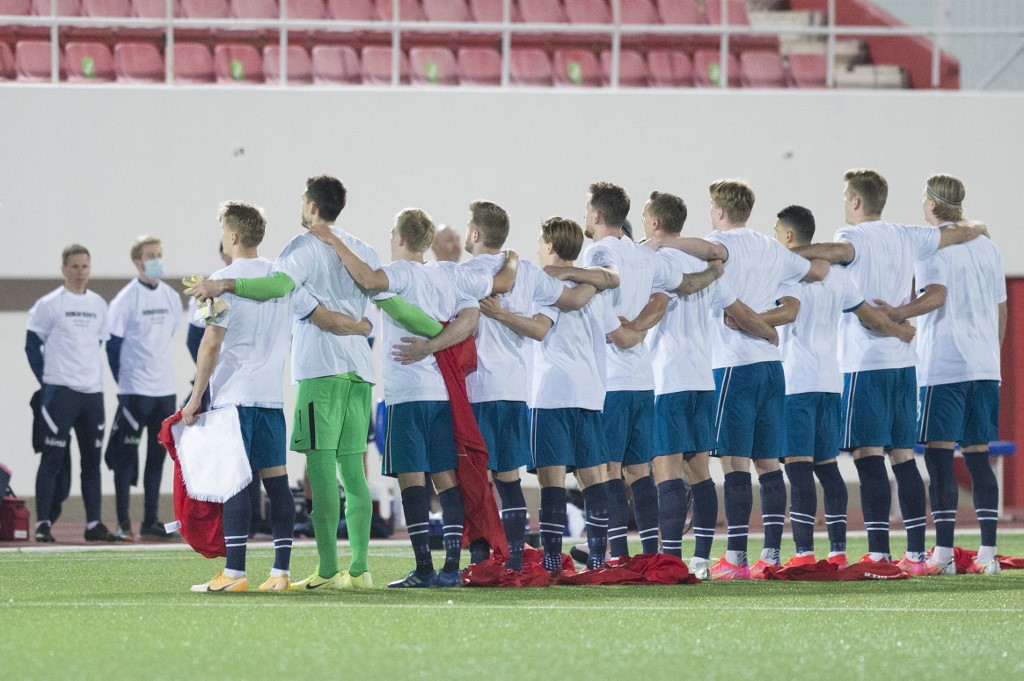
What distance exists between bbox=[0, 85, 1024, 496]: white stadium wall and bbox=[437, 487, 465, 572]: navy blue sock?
19.7 feet

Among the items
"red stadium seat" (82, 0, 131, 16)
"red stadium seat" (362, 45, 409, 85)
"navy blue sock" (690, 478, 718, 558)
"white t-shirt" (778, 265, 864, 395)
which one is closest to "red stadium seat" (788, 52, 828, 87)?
"red stadium seat" (362, 45, 409, 85)

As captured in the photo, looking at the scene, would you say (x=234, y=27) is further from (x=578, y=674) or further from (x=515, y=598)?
(x=578, y=674)

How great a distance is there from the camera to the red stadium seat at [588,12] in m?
13.8

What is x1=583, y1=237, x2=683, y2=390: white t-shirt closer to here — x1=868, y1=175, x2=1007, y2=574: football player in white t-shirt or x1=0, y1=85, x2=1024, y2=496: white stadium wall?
x1=868, y1=175, x2=1007, y2=574: football player in white t-shirt

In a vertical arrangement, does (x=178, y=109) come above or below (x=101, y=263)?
above

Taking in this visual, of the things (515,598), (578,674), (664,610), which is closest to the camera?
(578,674)

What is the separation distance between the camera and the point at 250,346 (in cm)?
616

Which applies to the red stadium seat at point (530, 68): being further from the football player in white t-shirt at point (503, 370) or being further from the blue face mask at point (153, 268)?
the football player in white t-shirt at point (503, 370)

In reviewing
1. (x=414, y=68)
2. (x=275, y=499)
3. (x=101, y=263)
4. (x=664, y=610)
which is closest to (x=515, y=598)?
(x=664, y=610)

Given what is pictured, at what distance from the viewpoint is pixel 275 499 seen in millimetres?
6227

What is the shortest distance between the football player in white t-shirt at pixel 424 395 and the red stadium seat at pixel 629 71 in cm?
716

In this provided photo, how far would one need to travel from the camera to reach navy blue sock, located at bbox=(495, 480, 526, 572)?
21.3ft

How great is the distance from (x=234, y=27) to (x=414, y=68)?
1.66m

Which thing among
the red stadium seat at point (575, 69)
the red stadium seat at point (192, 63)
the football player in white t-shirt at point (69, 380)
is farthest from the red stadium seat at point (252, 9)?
the football player in white t-shirt at point (69, 380)
